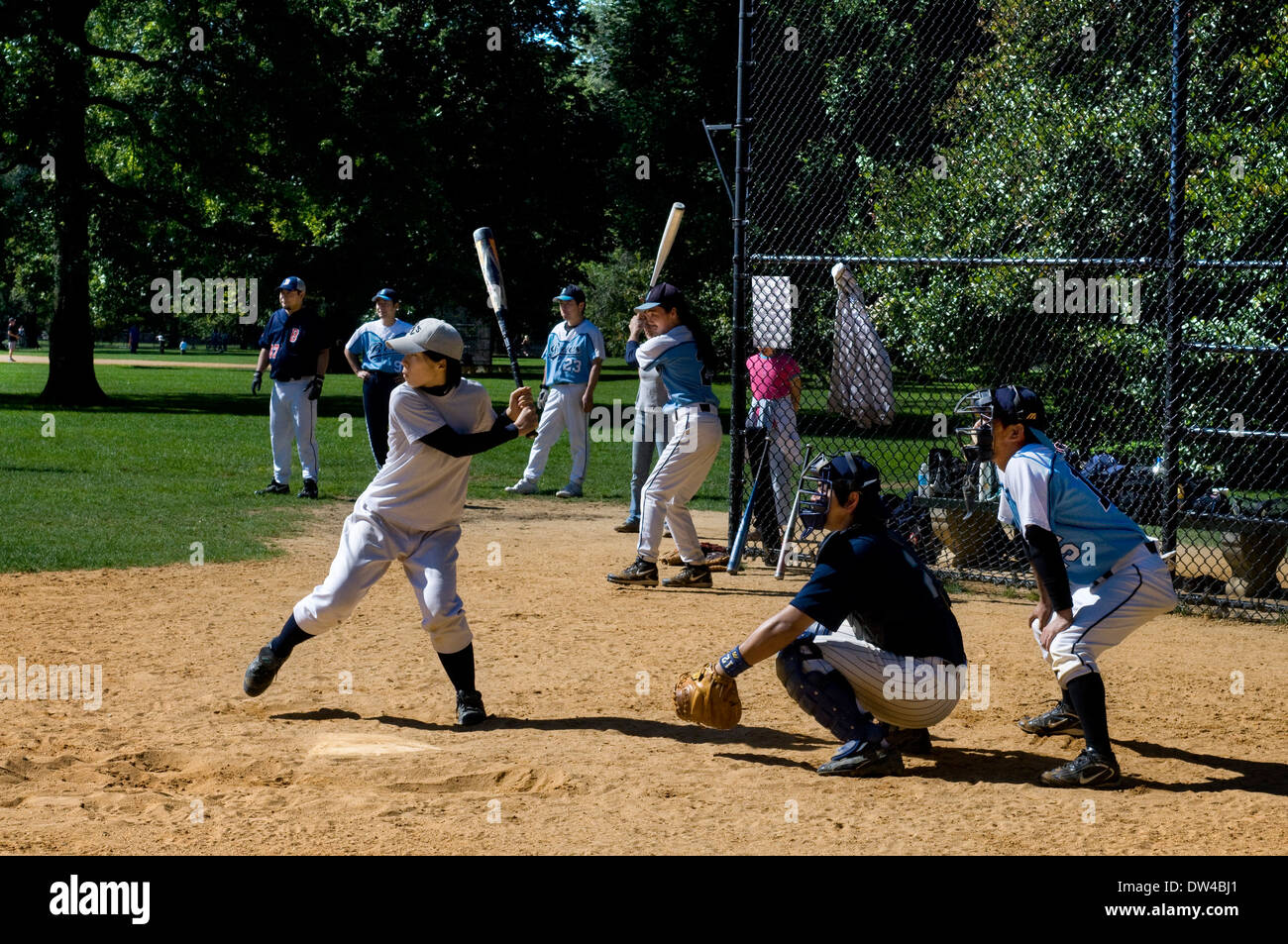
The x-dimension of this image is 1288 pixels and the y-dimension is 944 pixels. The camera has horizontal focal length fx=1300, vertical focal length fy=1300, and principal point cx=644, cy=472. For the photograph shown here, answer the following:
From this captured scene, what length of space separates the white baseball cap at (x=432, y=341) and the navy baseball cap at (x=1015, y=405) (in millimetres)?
2408

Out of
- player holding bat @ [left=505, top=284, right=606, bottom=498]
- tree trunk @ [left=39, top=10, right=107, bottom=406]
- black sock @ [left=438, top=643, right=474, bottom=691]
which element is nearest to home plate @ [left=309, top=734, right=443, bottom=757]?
black sock @ [left=438, top=643, right=474, bottom=691]

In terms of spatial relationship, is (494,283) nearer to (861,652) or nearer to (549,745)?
(549,745)

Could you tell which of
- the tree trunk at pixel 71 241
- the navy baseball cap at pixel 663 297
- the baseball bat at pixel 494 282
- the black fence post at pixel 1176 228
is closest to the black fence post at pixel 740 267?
the navy baseball cap at pixel 663 297

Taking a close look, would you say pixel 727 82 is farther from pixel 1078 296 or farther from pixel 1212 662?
pixel 1212 662

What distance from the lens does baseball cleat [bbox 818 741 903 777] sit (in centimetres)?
538

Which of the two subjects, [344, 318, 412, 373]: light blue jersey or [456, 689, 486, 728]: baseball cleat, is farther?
[344, 318, 412, 373]: light blue jersey

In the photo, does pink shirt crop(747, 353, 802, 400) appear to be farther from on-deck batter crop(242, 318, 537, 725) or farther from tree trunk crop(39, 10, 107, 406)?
tree trunk crop(39, 10, 107, 406)

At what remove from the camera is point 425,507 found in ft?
20.4

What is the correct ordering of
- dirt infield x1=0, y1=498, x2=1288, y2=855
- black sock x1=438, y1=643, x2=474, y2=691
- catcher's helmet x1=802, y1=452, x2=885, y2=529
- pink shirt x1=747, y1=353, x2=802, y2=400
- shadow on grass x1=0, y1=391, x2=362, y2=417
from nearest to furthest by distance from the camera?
1. dirt infield x1=0, y1=498, x2=1288, y2=855
2. catcher's helmet x1=802, y1=452, x2=885, y2=529
3. black sock x1=438, y1=643, x2=474, y2=691
4. pink shirt x1=747, y1=353, x2=802, y2=400
5. shadow on grass x1=0, y1=391, x2=362, y2=417

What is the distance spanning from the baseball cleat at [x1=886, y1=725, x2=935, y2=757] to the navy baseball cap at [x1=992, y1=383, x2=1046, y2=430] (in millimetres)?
1421

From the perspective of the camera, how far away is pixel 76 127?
27.9 metres

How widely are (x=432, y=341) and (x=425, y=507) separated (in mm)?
802

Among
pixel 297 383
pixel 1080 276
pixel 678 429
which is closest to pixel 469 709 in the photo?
pixel 678 429

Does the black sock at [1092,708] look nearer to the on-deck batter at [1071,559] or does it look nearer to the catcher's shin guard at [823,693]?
the on-deck batter at [1071,559]
